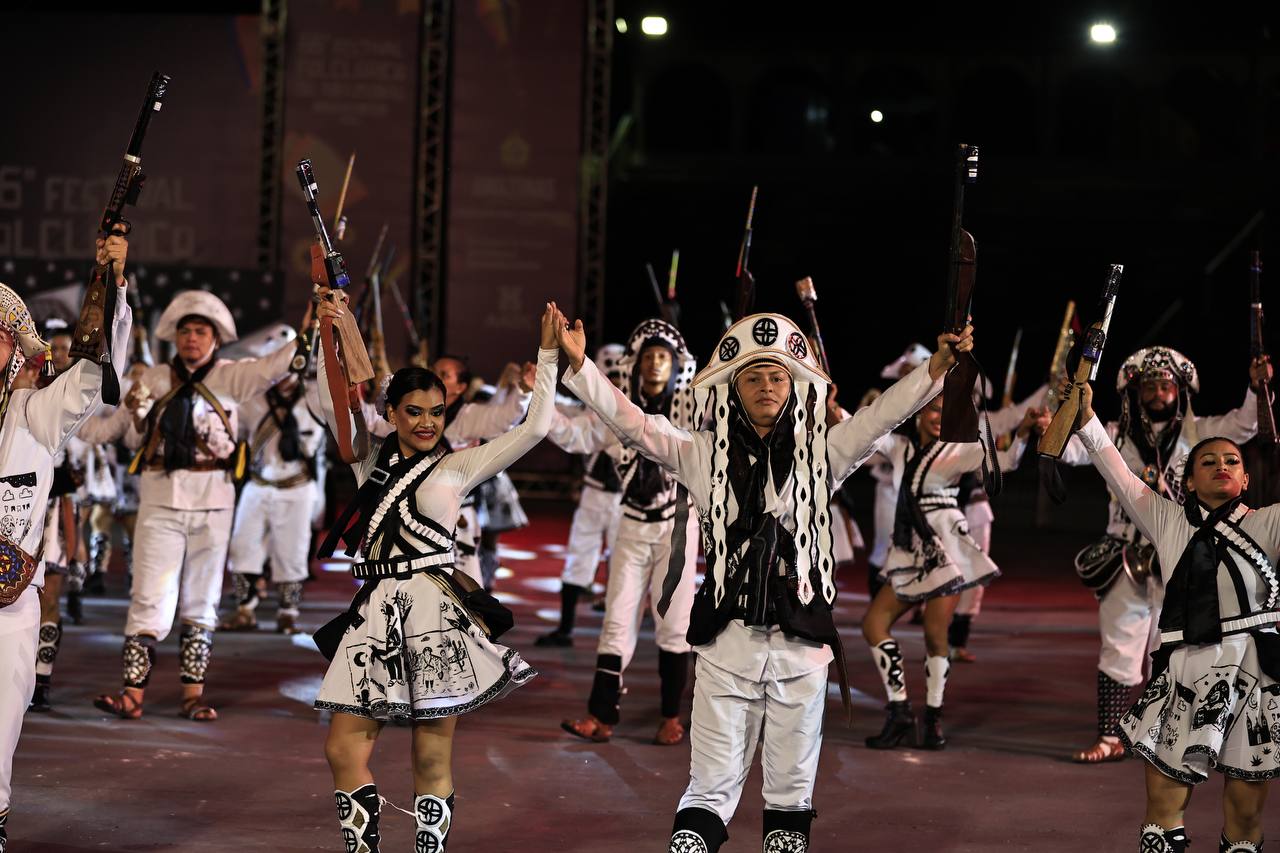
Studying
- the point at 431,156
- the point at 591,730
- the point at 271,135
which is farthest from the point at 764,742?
the point at 271,135

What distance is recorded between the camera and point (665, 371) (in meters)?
7.12

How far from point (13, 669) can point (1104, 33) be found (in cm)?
1913

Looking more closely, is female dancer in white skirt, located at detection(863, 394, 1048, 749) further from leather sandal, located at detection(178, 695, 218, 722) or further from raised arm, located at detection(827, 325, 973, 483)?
leather sandal, located at detection(178, 695, 218, 722)

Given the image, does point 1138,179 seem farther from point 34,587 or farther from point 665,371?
point 34,587

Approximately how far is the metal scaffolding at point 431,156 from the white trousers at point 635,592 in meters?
10.1

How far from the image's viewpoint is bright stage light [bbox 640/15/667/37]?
2172 cm

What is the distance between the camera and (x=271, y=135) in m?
16.8

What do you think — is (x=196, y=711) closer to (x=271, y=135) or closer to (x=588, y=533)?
(x=588, y=533)

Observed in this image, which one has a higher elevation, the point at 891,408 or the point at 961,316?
the point at 961,316

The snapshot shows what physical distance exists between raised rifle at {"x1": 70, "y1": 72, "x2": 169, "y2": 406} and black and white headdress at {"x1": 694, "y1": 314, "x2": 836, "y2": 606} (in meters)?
1.64

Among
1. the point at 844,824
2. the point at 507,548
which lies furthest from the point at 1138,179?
the point at 844,824

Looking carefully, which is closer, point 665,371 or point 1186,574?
point 1186,574

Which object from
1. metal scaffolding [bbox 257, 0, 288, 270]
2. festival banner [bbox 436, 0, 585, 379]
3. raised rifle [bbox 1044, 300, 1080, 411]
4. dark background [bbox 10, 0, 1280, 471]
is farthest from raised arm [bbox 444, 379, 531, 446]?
dark background [bbox 10, 0, 1280, 471]

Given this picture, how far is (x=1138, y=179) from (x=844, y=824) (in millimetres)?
17499
